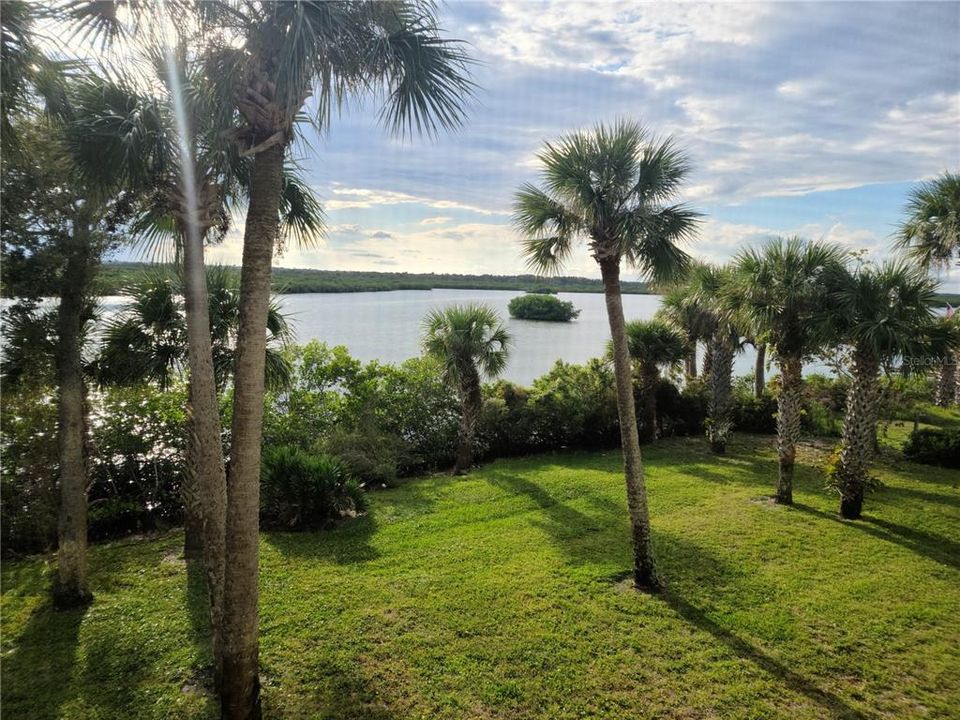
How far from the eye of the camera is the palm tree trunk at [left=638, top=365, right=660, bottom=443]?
1708cm

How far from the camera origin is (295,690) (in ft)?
17.3

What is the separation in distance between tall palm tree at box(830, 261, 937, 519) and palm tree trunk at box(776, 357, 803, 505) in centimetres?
98

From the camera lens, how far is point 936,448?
47.1ft

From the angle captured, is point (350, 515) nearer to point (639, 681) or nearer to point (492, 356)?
point (492, 356)

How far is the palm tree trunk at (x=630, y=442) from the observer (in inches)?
280

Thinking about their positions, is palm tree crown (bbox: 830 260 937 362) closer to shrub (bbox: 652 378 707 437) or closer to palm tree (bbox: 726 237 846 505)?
palm tree (bbox: 726 237 846 505)

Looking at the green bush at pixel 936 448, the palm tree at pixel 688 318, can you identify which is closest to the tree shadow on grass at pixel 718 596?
the palm tree at pixel 688 318

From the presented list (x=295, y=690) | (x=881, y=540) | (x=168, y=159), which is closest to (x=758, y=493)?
(x=881, y=540)

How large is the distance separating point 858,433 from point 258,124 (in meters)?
10.9

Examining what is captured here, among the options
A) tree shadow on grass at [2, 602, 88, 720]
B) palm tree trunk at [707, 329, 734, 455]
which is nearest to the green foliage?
tree shadow on grass at [2, 602, 88, 720]

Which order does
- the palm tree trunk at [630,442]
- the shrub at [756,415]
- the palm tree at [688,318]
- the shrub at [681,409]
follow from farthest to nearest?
1. the shrub at [756,415]
2. the shrub at [681,409]
3. the palm tree at [688,318]
4. the palm tree trunk at [630,442]

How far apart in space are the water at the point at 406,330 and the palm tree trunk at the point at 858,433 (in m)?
8.01

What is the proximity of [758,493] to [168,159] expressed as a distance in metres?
12.4

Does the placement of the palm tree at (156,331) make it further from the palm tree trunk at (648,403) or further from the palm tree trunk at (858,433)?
the palm tree trunk at (648,403)
